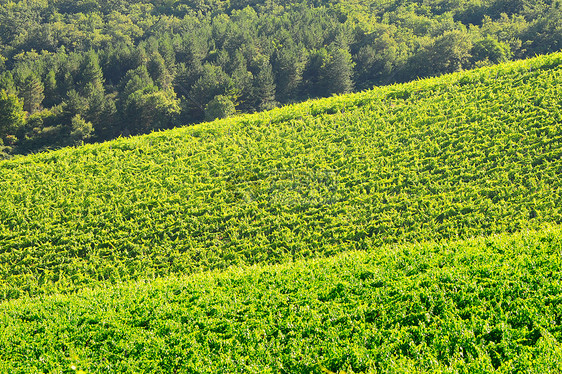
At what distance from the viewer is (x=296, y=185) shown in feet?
55.9

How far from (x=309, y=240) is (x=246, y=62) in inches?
1624

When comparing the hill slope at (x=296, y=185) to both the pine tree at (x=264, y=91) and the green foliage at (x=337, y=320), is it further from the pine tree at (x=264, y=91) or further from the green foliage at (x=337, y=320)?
the pine tree at (x=264, y=91)

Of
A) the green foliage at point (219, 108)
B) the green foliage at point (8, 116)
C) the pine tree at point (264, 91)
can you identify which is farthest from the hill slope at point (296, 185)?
the pine tree at point (264, 91)

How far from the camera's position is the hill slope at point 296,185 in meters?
14.1

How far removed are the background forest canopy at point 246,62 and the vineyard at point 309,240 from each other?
22197mm

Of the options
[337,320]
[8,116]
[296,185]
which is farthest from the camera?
[8,116]

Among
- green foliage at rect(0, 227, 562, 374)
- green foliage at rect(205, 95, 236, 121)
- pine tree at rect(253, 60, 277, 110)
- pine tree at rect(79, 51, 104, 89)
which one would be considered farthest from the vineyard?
pine tree at rect(79, 51, 104, 89)

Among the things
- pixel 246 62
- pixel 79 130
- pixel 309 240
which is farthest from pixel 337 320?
pixel 246 62

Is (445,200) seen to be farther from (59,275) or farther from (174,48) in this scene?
(174,48)

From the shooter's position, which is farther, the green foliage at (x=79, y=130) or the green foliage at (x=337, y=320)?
the green foliage at (x=79, y=130)

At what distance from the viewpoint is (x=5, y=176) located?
19.7 metres

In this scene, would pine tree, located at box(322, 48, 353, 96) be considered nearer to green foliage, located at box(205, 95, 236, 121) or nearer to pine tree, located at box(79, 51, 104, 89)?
green foliage, located at box(205, 95, 236, 121)

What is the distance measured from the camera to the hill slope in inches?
556

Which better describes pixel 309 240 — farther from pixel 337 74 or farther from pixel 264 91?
pixel 337 74
